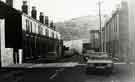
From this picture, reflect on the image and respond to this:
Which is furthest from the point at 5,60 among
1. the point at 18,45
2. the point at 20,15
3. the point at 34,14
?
the point at 34,14

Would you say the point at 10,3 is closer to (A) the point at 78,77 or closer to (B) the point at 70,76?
(B) the point at 70,76

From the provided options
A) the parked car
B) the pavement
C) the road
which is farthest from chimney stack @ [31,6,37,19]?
the parked car

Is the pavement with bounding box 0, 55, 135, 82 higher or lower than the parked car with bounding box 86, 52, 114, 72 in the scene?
lower

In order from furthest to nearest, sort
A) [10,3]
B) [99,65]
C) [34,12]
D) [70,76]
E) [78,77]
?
[34,12], [10,3], [99,65], [70,76], [78,77]

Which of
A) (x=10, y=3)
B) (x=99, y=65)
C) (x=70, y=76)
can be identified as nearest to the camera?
(x=70, y=76)

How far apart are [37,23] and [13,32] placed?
35.0ft

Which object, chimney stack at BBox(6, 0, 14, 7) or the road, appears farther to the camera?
chimney stack at BBox(6, 0, 14, 7)

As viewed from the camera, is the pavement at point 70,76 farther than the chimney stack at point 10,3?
No

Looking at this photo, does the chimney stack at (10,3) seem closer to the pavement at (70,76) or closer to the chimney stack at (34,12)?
the chimney stack at (34,12)

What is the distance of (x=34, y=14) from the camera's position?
51.1 metres

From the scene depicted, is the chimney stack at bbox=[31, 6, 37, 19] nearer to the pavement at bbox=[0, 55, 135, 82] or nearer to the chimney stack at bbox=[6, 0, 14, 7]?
the chimney stack at bbox=[6, 0, 14, 7]

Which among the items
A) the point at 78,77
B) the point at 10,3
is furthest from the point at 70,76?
the point at 10,3

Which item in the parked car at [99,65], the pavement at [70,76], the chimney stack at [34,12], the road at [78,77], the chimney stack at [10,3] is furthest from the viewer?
the chimney stack at [34,12]

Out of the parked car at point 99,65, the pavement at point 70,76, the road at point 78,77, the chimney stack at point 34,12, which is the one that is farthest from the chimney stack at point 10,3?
the parked car at point 99,65
